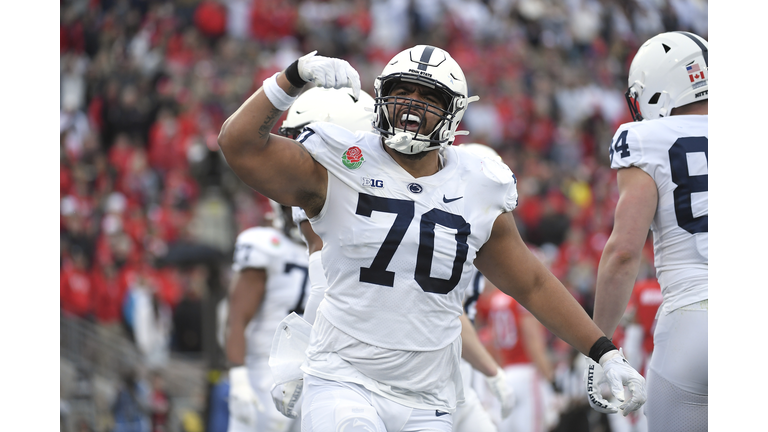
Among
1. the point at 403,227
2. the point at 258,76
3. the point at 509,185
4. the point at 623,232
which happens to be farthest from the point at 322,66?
the point at 258,76

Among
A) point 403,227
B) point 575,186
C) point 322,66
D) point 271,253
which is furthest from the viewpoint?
point 575,186

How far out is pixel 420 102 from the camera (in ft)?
9.64

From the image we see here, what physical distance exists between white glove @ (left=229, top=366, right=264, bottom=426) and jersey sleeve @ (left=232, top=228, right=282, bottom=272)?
570mm

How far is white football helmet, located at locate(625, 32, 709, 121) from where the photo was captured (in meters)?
3.51

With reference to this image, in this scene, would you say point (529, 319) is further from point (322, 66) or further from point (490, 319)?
point (322, 66)

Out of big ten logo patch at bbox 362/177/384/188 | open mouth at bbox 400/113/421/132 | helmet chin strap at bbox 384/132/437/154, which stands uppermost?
open mouth at bbox 400/113/421/132

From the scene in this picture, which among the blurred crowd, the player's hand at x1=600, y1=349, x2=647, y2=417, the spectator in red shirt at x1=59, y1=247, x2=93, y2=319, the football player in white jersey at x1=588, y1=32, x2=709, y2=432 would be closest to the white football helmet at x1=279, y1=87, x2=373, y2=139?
the football player in white jersey at x1=588, y1=32, x2=709, y2=432

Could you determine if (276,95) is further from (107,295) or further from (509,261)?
(107,295)

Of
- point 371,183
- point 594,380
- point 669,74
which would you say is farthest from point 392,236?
point 669,74

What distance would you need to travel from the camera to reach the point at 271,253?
15.3ft

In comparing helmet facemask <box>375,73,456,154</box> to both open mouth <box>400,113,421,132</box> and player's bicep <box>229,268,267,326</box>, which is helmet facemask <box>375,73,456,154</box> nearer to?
open mouth <box>400,113,421,132</box>

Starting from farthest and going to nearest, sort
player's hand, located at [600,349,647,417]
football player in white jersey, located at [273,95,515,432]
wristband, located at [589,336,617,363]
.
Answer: football player in white jersey, located at [273,95,515,432] → wristband, located at [589,336,617,363] → player's hand, located at [600,349,647,417]

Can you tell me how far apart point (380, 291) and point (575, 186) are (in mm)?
9776

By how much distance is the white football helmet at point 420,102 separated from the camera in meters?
2.91
